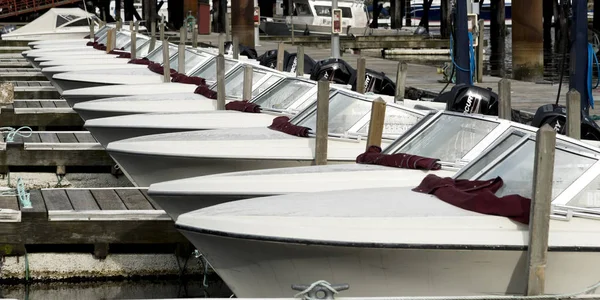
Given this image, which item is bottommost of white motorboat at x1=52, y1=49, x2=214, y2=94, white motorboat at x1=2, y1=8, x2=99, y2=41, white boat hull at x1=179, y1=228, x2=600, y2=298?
white motorboat at x1=2, y1=8, x2=99, y2=41

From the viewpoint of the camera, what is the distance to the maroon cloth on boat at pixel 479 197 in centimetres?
749

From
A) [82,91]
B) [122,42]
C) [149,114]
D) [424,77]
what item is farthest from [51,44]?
[149,114]

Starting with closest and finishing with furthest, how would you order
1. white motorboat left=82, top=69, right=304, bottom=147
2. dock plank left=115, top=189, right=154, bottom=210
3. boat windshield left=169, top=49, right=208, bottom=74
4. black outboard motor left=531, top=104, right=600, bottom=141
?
black outboard motor left=531, top=104, right=600, bottom=141
dock plank left=115, top=189, right=154, bottom=210
white motorboat left=82, top=69, right=304, bottom=147
boat windshield left=169, top=49, right=208, bottom=74

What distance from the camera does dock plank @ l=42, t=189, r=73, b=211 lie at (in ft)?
36.8

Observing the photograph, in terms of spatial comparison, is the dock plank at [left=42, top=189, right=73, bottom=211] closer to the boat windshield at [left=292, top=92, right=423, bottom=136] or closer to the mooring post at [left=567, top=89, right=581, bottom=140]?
the boat windshield at [left=292, top=92, right=423, bottom=136]

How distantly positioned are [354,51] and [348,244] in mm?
36998

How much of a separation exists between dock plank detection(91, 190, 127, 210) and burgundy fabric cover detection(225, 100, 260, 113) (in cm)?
295

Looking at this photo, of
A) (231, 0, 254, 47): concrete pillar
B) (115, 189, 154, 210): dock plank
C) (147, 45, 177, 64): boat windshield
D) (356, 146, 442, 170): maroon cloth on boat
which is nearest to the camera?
(356, 146, 442, 170): maroon cloth on boat

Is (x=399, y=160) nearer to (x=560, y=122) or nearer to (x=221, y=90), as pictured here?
(x=560, y=122)

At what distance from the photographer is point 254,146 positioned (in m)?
11.7

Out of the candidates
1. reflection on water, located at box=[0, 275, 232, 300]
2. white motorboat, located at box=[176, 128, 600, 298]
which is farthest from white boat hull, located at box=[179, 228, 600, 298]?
reflection on water, located at box=[0, 275, 232, 300]

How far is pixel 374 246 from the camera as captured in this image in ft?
24.1

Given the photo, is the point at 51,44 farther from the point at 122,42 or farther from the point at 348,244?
the point at 348,244

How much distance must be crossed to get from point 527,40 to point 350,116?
60.3ft
